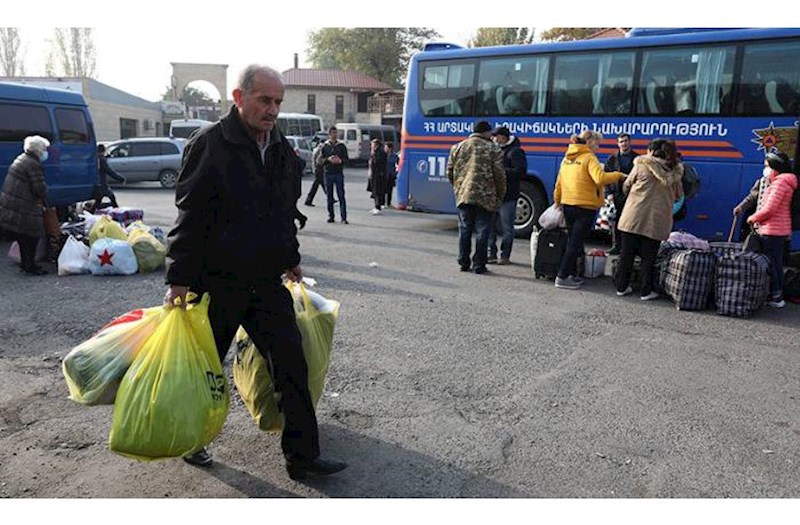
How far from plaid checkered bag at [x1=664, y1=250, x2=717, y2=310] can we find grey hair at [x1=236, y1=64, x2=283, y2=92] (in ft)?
17.1

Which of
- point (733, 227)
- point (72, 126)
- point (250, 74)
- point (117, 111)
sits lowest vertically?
point (733, 227)

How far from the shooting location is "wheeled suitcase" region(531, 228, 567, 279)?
313 inches

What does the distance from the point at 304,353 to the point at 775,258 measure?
19.0 ft

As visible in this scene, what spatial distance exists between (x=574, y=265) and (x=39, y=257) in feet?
22.5

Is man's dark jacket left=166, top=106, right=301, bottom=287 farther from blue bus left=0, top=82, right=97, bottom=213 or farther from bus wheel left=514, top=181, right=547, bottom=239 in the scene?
blue bus left=0, top=82, right=97, bottom=213

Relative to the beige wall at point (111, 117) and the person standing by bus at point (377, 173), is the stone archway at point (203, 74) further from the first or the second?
the person standing by bus at point (377, 173)

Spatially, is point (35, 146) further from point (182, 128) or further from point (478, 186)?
point (182, 128)

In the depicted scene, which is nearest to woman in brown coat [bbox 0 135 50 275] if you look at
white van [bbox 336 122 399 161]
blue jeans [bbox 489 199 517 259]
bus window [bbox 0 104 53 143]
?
bus window [bbox 0 104 53 143]

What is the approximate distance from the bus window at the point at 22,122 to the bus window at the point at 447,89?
6.66 m

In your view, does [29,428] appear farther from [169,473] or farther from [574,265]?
[574,265]

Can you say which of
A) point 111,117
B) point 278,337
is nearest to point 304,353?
point 278,337

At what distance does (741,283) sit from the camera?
21.0 ft

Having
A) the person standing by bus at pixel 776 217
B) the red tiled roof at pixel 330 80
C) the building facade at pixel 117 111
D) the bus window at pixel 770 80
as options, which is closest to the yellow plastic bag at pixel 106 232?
the person standing by bus at pixel 776 217

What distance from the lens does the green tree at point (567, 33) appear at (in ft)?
78.5
